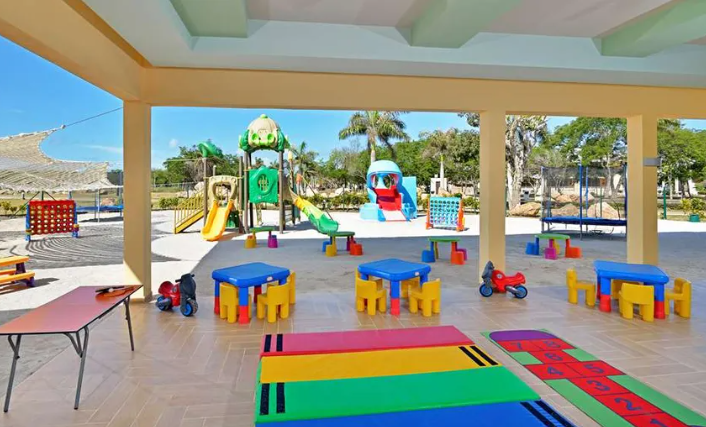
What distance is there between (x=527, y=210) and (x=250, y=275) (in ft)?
71.4

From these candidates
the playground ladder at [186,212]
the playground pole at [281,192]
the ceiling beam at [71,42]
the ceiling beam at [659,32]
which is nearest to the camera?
the ceiling beam at [71,42]

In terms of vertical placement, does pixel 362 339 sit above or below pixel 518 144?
below

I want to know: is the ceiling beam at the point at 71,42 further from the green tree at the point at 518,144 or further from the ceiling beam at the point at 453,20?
the green tree at the point at 518,144

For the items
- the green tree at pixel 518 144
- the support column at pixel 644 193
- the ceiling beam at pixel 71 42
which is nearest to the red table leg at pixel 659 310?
the support column at pixel 644 193

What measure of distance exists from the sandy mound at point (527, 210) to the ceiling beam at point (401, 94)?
1738cm

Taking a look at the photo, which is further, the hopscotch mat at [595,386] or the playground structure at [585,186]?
the playground structure at [585,186]

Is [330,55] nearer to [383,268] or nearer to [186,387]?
[383,268]

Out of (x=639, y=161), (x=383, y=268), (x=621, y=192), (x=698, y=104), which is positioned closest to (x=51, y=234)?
(x=383, y=268)

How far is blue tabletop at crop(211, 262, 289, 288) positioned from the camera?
441 cm

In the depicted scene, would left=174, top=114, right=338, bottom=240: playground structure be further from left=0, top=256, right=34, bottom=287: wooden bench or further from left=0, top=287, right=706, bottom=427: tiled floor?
left=0, top=287, right=706, bottom=427: tiled floor

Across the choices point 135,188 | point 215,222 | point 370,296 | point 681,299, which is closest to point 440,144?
point 215,222

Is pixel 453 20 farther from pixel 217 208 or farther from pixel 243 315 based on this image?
pixel 217 208

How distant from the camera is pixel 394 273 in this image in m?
4.73

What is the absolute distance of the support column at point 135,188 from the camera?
5.15 meters
